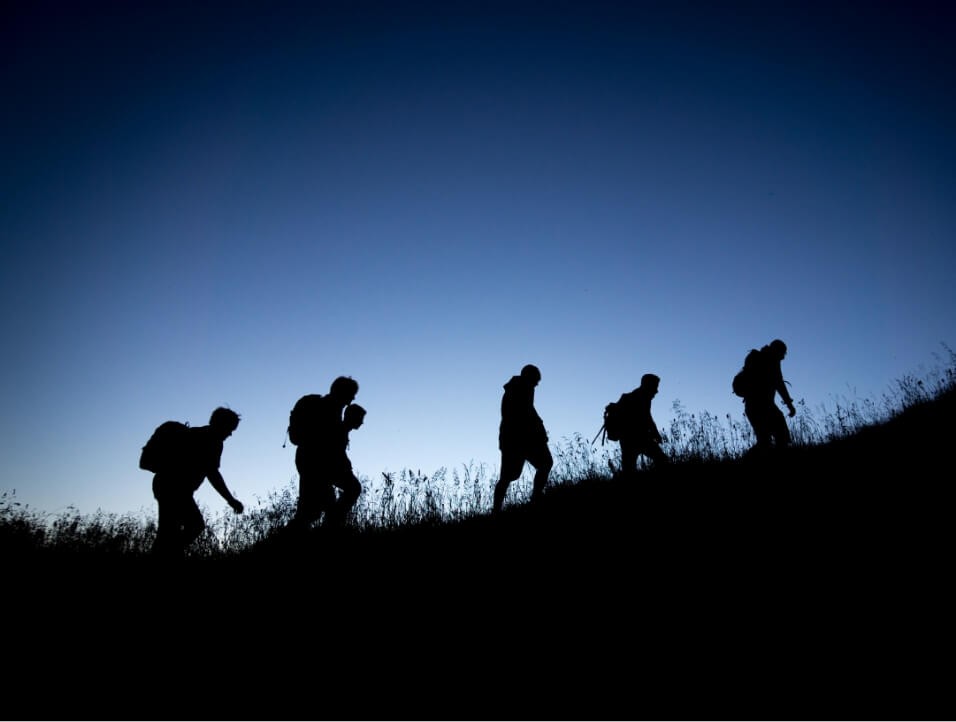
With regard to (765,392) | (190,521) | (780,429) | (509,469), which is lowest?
(190,521)

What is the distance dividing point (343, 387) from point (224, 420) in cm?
127

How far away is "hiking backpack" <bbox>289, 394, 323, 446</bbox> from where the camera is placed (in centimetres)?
432

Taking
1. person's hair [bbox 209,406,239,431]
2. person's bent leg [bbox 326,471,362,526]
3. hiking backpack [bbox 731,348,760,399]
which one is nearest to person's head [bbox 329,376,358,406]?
person's bent leg [bbox 326,471,362,526]

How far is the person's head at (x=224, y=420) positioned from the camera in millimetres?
4629

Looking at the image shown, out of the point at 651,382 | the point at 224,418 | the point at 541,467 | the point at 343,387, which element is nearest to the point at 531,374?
the point at 541,467

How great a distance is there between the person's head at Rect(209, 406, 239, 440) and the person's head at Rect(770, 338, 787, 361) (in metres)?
6.57

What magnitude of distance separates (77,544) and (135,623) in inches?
153

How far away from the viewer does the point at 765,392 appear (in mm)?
5805

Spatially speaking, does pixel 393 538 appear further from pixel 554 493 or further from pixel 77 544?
pixel 77 544

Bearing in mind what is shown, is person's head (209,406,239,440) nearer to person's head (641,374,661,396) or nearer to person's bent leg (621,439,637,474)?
person's bent leg (621,439,637,474)

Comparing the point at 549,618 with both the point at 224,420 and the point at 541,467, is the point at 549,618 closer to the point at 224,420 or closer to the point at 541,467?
the point at 541,467

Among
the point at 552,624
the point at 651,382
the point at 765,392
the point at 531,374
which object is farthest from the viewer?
the point at 651,382

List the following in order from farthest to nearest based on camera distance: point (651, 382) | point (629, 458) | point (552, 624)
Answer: point (651, 382), point (629, 458), point (552, 624)

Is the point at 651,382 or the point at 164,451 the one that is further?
the point at 651,382
